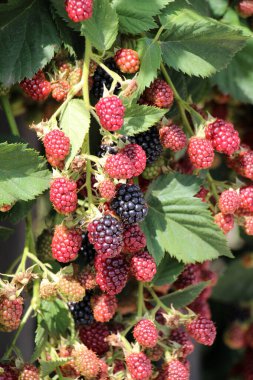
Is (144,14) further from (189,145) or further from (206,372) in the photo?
(206,372)

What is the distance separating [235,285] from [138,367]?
118 cm

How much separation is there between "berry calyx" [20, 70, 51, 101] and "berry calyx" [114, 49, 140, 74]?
0.12 meters

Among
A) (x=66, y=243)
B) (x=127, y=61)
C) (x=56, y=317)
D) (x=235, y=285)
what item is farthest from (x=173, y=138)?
(x=235, y=285)

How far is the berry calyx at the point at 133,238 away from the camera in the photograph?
1127 mm

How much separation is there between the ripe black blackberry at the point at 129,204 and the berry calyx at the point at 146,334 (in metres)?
0.19

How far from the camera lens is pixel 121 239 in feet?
3.51

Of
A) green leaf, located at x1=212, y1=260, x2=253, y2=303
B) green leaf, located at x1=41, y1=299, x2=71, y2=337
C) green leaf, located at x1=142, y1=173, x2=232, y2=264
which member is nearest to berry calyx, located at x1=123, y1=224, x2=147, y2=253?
green leaf, located at x1=142, y1=173, x2=232, y2=264

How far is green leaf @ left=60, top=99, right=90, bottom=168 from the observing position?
1.08 meters

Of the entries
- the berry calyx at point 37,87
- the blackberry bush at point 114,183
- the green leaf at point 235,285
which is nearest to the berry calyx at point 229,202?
the blackberry bush at point 114,183

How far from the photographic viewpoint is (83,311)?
1244 millimetres

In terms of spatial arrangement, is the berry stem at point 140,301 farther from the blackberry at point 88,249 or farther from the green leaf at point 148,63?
the green leaf at point 148,63

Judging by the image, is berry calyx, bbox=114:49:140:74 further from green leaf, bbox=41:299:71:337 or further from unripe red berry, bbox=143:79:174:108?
green leaf, bbox=41:299:71:337

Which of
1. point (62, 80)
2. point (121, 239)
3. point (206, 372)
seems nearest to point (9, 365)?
point (121, 239)

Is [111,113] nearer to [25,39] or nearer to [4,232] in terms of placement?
Answer: [25,39]
